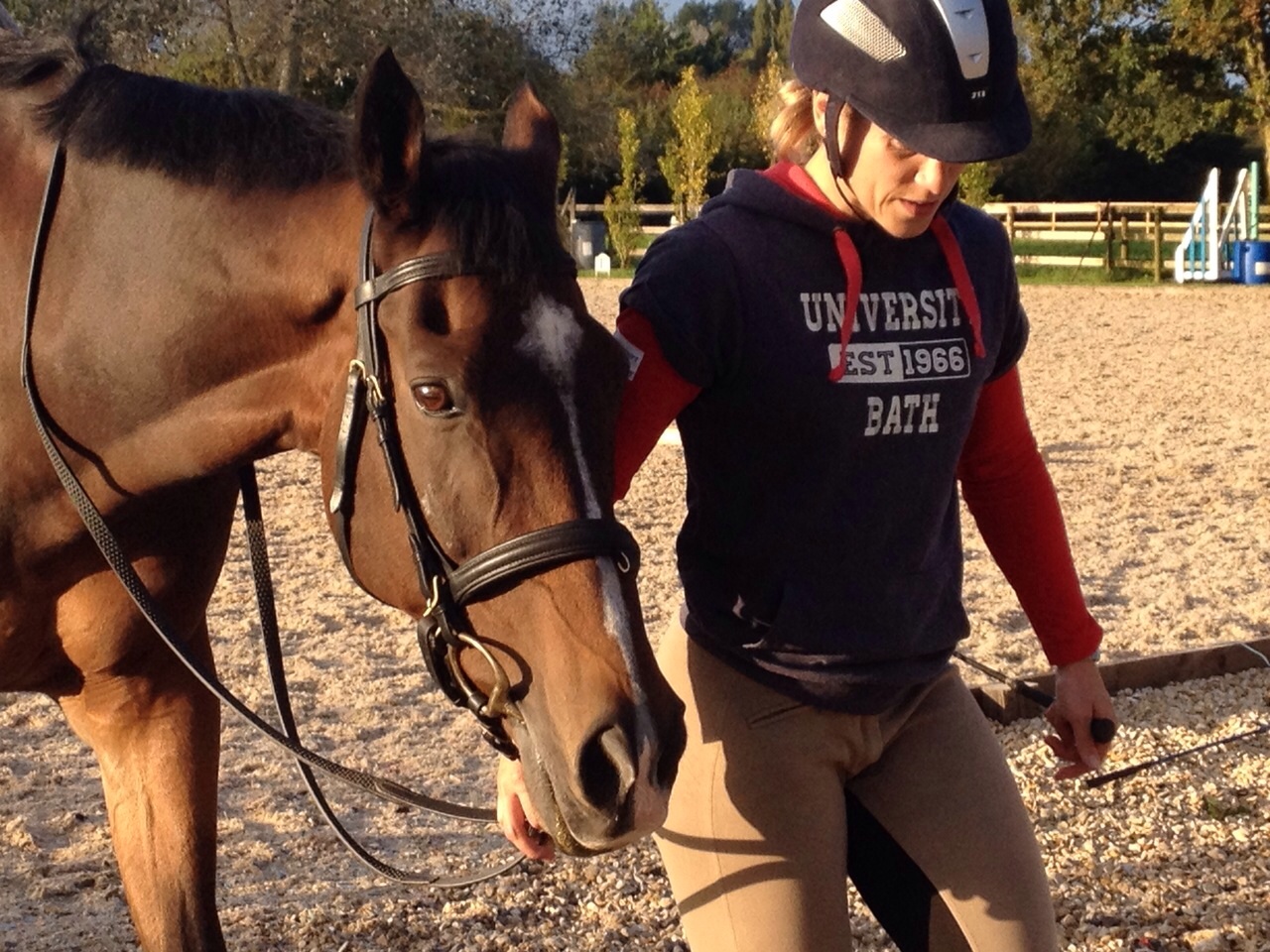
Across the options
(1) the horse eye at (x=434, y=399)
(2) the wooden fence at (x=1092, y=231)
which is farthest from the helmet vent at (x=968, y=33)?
(2) the wooden fence at (x=1092, y=231)

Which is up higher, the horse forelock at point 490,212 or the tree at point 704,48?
the tree at point 704,48

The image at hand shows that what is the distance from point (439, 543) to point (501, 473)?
14cm

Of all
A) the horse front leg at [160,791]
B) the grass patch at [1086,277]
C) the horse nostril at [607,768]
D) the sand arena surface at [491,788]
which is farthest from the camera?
the grass patch at [1086,277]

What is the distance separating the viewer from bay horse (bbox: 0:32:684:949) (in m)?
1.79

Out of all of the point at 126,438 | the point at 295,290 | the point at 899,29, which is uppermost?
the point at 899,29

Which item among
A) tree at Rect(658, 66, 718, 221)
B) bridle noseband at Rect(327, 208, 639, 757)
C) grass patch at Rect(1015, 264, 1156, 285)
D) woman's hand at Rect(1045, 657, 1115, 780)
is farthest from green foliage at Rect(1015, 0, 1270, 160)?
bridle noseband at Rect(327, 208, 639, 757)

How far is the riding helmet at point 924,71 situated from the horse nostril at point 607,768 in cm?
88

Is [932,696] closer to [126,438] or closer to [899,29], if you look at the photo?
[899,29]

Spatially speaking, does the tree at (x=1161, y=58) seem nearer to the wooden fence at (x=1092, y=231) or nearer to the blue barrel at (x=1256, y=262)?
the wooden fence at (x=1092, y=231)

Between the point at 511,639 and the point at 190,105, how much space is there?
101 centimetres

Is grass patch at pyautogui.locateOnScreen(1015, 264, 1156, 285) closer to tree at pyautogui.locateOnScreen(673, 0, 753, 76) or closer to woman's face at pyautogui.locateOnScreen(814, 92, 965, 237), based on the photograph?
woman's face at pyautogui.locateOnScreen(814, 92, 965, 237)

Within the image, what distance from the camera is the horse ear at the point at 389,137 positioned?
1847 mm

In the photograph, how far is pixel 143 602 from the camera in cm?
237

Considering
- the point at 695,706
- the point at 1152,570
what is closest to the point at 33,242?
the point at 695,706
